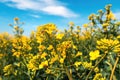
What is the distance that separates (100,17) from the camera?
6574mm

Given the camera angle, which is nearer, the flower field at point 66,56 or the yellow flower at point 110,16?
the flower field at point 66,56

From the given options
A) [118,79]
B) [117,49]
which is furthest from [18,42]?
[117,49]

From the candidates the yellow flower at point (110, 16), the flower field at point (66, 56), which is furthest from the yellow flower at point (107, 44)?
the yellow flower at point (110, 16)

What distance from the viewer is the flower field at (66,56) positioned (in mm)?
3061

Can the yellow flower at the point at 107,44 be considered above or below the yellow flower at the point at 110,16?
below

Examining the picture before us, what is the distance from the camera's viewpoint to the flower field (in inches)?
120

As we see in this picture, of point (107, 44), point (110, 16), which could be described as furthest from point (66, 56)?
point (110, 16)

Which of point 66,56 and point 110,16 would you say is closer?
point 66,56

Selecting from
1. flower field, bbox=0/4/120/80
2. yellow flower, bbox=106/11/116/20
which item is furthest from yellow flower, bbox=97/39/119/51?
yellow flower, bbox=106/11/116/20

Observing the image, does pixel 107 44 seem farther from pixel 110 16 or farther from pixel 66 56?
pixel 110 16

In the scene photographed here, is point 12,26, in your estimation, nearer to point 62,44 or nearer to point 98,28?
point 98,28

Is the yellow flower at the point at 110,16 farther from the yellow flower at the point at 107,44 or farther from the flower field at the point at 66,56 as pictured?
the yellow flower at the point at 107,44

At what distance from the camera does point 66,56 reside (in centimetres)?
325

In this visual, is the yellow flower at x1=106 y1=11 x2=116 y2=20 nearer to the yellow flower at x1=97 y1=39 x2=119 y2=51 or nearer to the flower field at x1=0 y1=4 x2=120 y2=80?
the flower field at x1=0 y1=4 x2=120 y2=80
